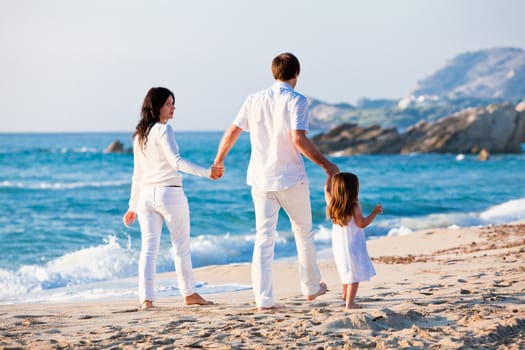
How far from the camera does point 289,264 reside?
374 inches

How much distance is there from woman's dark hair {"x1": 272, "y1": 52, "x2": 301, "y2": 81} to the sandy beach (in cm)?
182

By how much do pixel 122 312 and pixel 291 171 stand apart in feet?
6.05

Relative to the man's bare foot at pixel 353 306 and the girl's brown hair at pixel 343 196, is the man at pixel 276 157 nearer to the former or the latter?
the girl's brown hair at pixel 343 196

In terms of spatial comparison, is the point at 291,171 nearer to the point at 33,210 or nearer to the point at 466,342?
the point at 466,342

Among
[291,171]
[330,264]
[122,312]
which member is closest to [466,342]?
[291,171]

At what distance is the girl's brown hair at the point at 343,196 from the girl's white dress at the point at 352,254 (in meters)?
0.09

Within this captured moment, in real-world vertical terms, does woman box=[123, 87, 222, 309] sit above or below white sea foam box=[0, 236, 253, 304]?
above

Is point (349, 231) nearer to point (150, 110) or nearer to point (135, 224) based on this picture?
point (150, 110)

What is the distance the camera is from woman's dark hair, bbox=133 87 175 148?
559 centimetres

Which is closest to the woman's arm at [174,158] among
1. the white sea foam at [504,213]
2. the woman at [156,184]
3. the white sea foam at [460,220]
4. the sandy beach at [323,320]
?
the woman at [156,184]

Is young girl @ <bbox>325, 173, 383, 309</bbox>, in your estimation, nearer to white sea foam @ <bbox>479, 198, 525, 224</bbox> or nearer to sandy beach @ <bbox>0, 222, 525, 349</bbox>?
sandy beach @ <bbox>0, 222, 525, 349</bbox>

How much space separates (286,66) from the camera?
17.2 feet

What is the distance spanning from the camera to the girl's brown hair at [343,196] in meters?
5.08

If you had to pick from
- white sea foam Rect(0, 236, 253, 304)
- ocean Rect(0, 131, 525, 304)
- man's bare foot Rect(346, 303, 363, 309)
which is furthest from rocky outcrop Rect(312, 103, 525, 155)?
man's bare foot Rect(346, 303, 363, 309)
